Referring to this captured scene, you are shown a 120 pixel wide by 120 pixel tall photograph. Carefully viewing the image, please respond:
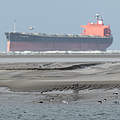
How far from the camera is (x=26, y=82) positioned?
24.4 metres

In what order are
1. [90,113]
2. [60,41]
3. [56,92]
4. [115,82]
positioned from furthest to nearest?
[60,41], [115,82], [56,92], [90,113]

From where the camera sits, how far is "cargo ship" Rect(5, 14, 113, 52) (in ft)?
561

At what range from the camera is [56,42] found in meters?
182

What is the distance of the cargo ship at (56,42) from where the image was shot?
561 ft

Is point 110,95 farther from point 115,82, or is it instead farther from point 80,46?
point 80,46

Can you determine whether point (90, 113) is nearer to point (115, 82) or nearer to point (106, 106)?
point (106, 106)

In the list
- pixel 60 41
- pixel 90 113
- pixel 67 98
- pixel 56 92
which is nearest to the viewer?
pixel 90 113

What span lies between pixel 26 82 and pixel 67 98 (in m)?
5.20

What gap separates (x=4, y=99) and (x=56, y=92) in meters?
2.61

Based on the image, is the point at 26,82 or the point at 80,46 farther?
the point at 80,46

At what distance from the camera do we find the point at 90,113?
1667 cm

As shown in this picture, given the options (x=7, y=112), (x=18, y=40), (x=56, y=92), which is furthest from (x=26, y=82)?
(x=18, y=40)

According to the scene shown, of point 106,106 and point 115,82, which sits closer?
point 106,106

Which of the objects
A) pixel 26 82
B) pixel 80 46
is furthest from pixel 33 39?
pixel 26 82
